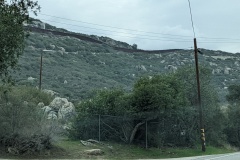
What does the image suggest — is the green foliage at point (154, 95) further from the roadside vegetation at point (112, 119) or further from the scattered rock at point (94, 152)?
the scattered rock at point (94, 152)

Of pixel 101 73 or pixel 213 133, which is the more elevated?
pixel 101 73

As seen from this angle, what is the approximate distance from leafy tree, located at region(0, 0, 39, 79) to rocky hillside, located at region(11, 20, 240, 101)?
30.9 m

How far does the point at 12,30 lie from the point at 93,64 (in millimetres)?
53895

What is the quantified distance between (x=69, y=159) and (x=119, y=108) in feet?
29.5

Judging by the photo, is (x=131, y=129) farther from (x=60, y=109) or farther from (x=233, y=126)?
(x=233, y=126)

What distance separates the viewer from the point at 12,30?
16.8m

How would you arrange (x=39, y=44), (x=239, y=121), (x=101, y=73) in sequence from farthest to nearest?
(x=39, y=44), (x=101, y=73), (x=239, y=121)

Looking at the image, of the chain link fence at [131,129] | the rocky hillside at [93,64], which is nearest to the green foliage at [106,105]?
the chain link fence at [131,129]

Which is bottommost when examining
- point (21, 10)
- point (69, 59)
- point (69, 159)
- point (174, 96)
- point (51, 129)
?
point (69, 159)

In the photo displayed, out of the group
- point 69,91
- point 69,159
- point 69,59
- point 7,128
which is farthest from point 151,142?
point 69,59

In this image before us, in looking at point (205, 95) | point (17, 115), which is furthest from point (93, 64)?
point (17, 115)

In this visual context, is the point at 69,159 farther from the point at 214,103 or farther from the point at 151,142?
the point at 214,103

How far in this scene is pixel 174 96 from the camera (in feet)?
103

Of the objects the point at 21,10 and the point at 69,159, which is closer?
the point at 21,10
